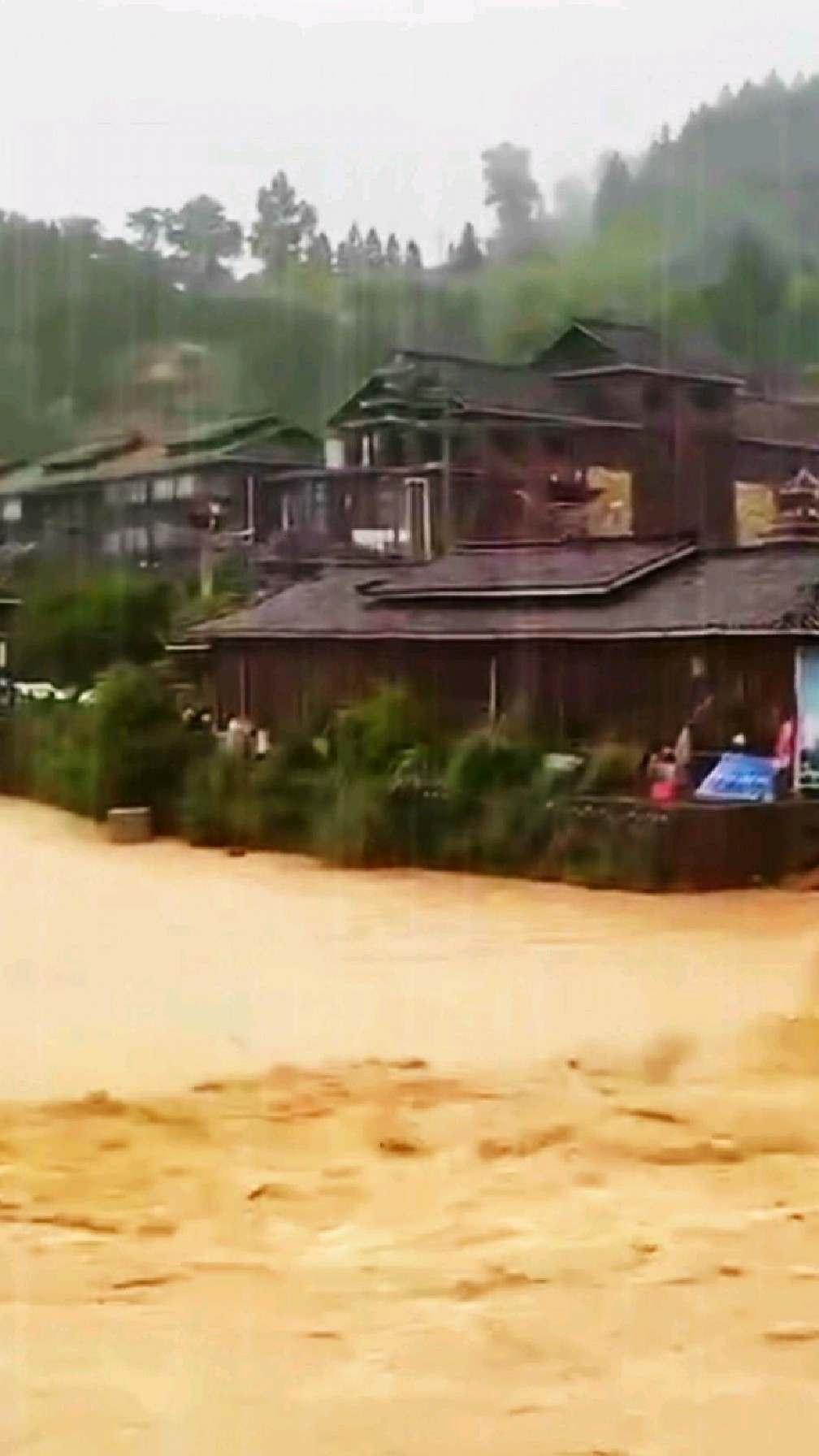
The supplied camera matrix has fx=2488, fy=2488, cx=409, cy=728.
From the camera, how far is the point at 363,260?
2.99 meters

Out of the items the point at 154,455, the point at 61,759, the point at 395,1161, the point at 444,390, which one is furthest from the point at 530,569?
the point at 395,1161

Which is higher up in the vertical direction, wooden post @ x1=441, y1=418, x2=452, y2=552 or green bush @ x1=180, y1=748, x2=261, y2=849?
wooden post @ x1=441, y1=418, x2=452, y2=552

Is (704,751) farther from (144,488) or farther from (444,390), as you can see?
(144,488)

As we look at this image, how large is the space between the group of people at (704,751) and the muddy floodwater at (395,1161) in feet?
0.49

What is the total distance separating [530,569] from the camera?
3.04 m

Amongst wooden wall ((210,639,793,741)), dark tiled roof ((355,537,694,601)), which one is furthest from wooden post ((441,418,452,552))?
wooden wall ((210,639,793,741))

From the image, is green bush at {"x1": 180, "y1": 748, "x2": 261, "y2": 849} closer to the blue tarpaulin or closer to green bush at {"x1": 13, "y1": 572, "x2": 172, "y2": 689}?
green bush at {"x1": 13, "y1": 572, "x2": 172, "y2": 689}

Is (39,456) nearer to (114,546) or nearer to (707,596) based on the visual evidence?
(114,546)

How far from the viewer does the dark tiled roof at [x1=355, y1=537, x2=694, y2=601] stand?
303 cm

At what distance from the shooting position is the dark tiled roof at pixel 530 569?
119 inches

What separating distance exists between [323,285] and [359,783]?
60 cm

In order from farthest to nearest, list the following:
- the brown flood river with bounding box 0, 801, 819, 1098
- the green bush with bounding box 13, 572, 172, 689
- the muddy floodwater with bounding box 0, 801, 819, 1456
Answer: the green bush with bounding box 13, 572, 172, 689, the brown flood river with bounding box 0, 801, 819, 1098, the muddy floodwater with bounding box 0, 801, 819, 1456

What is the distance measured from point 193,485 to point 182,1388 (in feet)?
3.91

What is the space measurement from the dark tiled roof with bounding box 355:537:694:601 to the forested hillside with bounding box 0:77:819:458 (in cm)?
23
